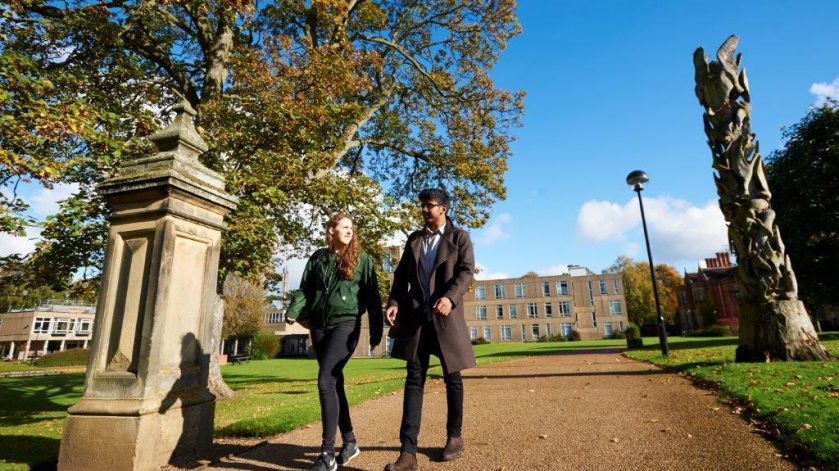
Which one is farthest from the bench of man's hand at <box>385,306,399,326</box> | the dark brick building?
the dark brick building

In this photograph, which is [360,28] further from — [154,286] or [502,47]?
[154,286]

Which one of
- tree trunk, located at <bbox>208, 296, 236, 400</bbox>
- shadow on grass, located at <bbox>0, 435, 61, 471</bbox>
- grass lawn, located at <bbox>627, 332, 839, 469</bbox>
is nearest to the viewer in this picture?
grass lawn, located at <bbox>627, 332, 839, 469</bbox>

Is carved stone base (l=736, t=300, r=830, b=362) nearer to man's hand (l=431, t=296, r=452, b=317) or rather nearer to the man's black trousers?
the man's black trousers

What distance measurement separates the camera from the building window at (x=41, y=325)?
60.7 metres

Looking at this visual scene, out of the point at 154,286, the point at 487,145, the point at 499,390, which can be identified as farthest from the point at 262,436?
the point at 487,145

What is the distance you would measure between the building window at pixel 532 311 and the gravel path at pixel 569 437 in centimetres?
6143

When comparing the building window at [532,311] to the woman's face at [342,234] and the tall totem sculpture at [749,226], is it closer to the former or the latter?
the tall totem sculpture at [749,226]

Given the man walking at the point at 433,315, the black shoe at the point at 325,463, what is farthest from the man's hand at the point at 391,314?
the black shoe at the point at 325,463

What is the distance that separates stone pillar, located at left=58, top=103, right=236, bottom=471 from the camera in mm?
3695

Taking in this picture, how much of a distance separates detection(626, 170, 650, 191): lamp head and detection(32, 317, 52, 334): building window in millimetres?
77462

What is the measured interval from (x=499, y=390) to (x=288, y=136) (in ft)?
23.0

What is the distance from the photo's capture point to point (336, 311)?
150 inches

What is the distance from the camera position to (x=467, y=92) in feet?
54.6

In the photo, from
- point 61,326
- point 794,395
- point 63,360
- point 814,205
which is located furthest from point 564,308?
point 61,326
